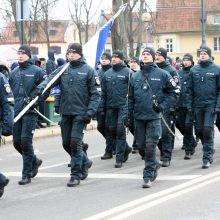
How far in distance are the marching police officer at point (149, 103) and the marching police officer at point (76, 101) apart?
62cm

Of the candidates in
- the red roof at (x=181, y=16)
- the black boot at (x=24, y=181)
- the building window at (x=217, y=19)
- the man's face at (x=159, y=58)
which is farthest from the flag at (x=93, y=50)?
the building window at (x=217, y=19)

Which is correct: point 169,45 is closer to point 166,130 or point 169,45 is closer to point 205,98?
point 166,130

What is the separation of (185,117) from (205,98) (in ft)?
6.66

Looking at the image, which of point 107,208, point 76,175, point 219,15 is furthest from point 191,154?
point 219,15

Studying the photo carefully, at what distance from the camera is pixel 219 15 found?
78.4m

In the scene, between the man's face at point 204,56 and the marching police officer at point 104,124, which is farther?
the marching police officer at point 104,124

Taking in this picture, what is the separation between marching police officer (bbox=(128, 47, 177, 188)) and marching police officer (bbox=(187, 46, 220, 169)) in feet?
4.30

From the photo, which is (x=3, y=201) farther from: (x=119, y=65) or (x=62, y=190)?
(x=119, y=65)

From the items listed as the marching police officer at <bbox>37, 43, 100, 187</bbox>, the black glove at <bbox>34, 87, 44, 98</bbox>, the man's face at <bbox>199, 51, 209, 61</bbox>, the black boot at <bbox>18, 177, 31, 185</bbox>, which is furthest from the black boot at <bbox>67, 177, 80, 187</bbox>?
the man's face at <bbox>199, 51, 209, 61</bbox>

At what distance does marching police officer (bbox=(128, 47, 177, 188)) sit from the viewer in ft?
31.4

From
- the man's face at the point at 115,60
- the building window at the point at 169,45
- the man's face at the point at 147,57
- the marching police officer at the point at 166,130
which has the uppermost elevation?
the man's face at the point at 147,57

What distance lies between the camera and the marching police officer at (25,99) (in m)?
9.90

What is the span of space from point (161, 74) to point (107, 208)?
105 inches

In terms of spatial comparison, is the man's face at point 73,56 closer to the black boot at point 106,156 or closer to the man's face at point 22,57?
the man's face at point 22,57
